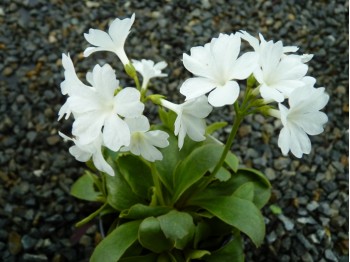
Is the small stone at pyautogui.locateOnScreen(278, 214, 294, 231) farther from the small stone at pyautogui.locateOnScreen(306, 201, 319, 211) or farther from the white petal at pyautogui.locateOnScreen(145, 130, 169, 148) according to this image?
the white petal at pyautogui.locateOnScreen(145, 130, 169, 148)

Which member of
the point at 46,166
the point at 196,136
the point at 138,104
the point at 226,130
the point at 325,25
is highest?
the point at 138,104

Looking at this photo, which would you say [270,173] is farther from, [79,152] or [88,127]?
[88,127]

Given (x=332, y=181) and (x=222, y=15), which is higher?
(x=222, y=15)

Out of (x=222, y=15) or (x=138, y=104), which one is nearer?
(x=138, y=104)

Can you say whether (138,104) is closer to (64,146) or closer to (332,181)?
(64,146)

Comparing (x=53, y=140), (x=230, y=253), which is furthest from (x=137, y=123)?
(x=53, y=140)

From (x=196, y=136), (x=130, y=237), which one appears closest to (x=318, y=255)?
(x=130, y=237)
